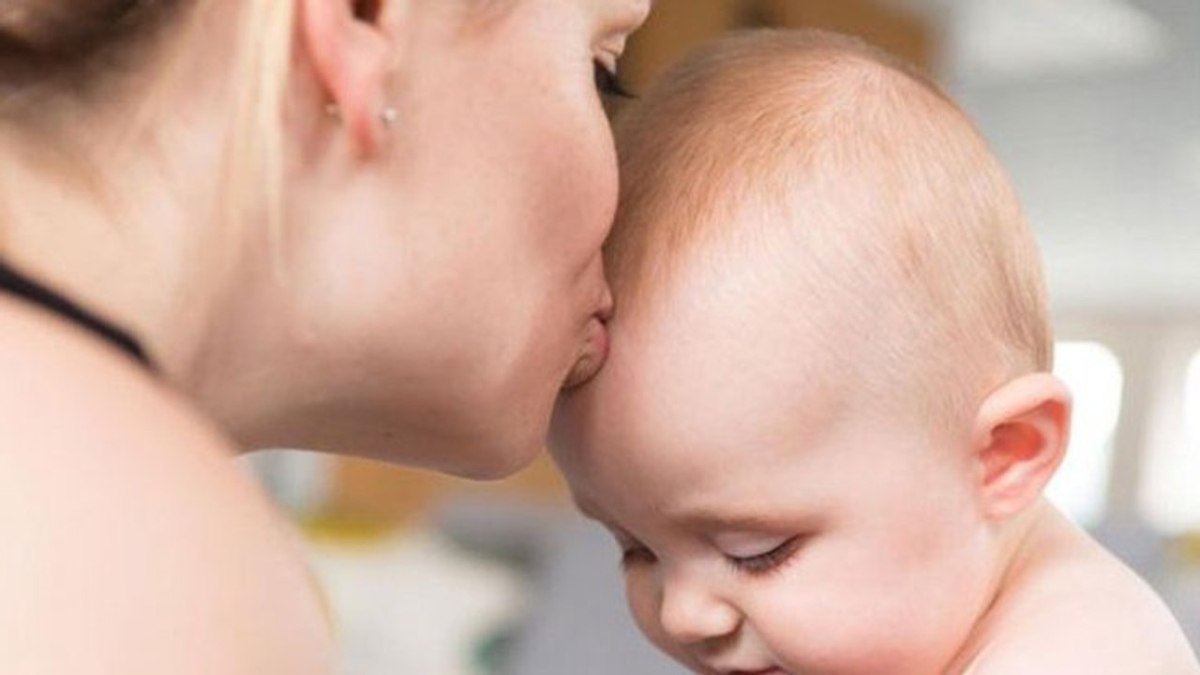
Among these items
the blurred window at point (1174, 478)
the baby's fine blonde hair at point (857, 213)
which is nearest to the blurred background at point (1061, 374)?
the blurred window at point (1174, 478)

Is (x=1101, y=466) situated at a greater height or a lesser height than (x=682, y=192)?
lesser

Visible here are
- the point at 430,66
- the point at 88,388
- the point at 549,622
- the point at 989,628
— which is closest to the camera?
the point at 88,388

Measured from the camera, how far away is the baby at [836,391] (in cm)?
83

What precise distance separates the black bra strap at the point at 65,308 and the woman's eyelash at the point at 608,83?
0.87 feet

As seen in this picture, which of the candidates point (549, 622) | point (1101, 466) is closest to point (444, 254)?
point (549, 622)

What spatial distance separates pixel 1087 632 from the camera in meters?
0.83

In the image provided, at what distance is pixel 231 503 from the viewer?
0.55 meters

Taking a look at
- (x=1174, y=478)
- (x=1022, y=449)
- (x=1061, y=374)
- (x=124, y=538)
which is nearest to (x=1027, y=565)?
(x=1022, y=449)

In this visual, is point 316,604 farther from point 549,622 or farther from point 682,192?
point 549,622

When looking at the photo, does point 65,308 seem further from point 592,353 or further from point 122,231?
point 592,353

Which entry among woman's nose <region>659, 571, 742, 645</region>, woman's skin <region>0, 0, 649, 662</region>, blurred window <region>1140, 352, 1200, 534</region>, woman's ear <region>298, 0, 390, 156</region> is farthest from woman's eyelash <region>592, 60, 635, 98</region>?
blurred window <region>1140, 352, 1200, 534</region>

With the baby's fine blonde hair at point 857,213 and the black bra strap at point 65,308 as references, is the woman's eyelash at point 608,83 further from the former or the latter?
the black bra strap at point 65,308

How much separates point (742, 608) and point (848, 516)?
0.07 metres

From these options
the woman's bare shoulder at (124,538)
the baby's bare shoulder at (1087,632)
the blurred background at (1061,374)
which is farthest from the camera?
the blurred background at (1061,374)
